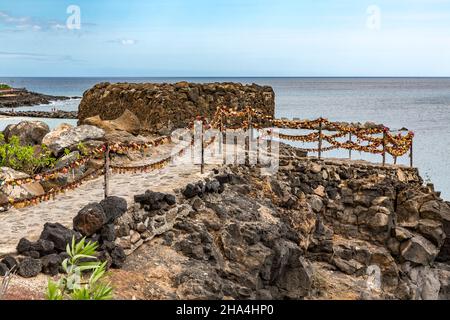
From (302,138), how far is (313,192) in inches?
141

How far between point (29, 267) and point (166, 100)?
1770 centimetres

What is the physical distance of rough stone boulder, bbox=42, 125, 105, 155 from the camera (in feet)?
→ 59.1

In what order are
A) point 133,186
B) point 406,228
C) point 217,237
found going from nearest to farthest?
point 217,237
point 133,186
point 406,228

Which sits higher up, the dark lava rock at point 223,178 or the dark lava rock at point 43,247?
the dark lava rock at point 223,178

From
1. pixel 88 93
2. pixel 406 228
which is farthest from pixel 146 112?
pixel 406 228

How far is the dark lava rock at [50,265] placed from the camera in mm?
8641

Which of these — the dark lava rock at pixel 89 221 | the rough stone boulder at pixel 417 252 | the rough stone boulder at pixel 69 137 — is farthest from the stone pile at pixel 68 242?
the rough stone boulder at pixel 417 252

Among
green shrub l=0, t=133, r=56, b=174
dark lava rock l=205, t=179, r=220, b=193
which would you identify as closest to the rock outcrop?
green shrub l=0, t=133, r=56, b=174

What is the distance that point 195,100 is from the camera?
2641 cm

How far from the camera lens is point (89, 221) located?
31.8 feet

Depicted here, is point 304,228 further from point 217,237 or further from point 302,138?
point 302,138

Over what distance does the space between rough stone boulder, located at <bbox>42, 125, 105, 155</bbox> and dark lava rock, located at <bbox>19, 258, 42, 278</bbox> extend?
9562 millimetres

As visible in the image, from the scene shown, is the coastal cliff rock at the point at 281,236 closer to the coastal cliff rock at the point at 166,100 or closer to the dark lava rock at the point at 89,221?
the dark lava rock at the point at 89,221

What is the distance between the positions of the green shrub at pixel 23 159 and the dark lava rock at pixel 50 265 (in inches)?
326
